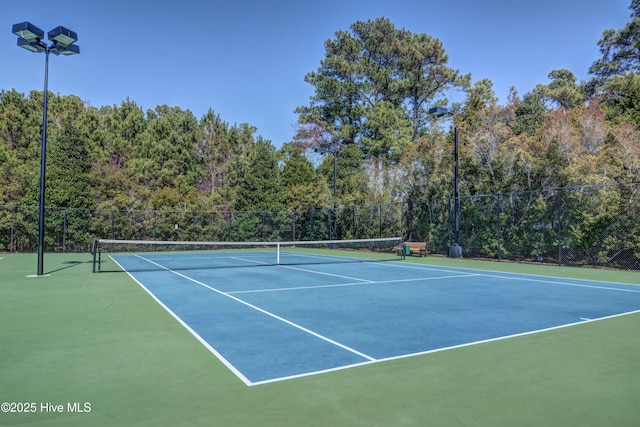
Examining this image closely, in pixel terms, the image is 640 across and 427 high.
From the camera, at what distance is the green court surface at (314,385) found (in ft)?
10.6

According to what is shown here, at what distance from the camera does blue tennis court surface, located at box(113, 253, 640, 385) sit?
492 cm

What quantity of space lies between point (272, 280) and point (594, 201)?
36.8 ft

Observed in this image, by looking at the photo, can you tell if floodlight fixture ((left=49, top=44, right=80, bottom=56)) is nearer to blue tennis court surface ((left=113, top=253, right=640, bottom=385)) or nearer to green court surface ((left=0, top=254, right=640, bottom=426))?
blue tennis court surface ((left=113, top=253, right=640, bottom=385))

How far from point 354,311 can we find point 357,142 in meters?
35.4

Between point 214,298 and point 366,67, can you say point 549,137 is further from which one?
point 366,67

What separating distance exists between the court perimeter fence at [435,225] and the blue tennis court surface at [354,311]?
426 centimetres

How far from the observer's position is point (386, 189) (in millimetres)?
27609

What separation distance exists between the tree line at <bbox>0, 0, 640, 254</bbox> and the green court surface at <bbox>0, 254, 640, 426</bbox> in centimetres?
1339

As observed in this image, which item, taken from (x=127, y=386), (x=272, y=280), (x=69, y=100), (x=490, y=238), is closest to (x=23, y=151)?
(x=69, y=100)

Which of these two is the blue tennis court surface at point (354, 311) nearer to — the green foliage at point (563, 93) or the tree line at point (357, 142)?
the tree line at point (357, 142)

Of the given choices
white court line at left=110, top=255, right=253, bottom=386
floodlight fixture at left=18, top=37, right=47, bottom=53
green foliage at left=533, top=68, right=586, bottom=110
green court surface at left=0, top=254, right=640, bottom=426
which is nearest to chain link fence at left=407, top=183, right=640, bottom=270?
green court surface at left=0, top=254, right=640, bottom=426

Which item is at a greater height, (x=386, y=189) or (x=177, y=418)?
(x=386, y=189)

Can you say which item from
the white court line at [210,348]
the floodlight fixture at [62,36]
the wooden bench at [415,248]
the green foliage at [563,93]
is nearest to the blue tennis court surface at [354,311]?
the white court line at [210,348]

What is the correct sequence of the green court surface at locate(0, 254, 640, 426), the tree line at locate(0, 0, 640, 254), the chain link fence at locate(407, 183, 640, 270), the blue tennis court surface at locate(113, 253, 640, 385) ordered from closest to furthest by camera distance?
1. the green court surface at locate(0, 254, 640, 426)
2. the blue tennis court surface at locate(113, 253, 640, 385)
3. the chain link fence at locate(407, 183, 640, 270)
4. the tree line at locate(0, 0, 640, 254)
